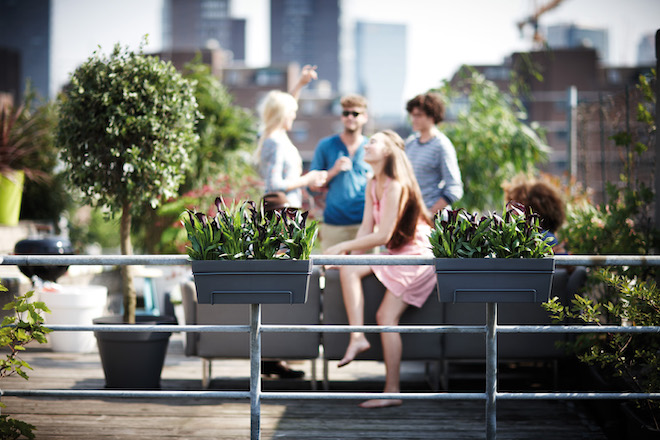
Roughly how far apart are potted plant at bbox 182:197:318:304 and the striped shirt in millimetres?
1950

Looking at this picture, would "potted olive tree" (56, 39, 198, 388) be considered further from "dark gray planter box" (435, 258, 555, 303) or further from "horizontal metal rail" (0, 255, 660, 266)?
"dark gray planter box" (435, 258, 555, 303)

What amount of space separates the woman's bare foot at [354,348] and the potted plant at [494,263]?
109 centimetres

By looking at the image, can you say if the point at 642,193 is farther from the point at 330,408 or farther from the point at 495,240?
the point at 330,408

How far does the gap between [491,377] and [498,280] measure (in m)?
0.35

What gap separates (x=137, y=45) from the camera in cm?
361

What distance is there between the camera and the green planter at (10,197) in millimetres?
7004

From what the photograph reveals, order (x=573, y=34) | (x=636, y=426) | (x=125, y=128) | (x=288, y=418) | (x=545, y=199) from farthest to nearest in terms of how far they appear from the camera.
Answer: (x=573, y=34) < (x=545, y=199) < (x=125, y=128) < (x=288, y=418) < (x=636, y=426)

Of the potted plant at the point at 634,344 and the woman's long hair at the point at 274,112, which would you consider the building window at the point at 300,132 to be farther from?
the potted plant at the point at 634,344

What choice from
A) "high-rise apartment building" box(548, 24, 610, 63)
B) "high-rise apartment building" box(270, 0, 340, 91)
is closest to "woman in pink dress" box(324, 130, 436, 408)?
"high-rise apartment building" box(270, 0, 340, 91)

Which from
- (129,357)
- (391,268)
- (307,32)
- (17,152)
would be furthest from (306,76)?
(307,32)

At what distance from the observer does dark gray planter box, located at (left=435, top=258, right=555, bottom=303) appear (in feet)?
7.19

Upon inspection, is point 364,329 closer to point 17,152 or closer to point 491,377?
point 491,377

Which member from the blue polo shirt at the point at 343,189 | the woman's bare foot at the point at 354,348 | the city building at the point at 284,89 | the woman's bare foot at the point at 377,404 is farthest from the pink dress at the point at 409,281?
the city building at the point at 284,89

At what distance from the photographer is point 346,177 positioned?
4.07 m
